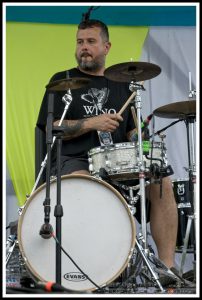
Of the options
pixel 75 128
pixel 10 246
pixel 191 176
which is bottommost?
pixel 10 246

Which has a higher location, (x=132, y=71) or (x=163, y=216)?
(x=132, y=71)

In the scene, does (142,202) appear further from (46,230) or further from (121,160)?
(46,230)

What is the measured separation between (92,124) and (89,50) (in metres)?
0.81

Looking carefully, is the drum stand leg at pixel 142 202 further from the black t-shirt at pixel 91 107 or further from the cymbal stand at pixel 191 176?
the black t-shirt at pixel 91 107

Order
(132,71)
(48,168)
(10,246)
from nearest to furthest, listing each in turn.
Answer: (48,168) → (10,246) → (132,71)

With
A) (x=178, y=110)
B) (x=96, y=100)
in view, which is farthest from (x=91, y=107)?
(x=178, y=110)

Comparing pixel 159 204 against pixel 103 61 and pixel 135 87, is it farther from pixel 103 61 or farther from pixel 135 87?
pixel 103 61

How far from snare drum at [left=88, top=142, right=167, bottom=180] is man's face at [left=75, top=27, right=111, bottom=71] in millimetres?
897

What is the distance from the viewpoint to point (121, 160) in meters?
3.71

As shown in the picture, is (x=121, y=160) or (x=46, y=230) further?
(x=121, y=160)

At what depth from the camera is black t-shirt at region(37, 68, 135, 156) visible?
418 cm

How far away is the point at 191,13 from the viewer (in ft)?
15.7

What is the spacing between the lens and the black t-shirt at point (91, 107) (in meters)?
4.18

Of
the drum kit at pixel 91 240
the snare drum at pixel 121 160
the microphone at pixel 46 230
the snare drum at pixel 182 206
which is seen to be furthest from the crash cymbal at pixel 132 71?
the microphone at pixel 46 230
